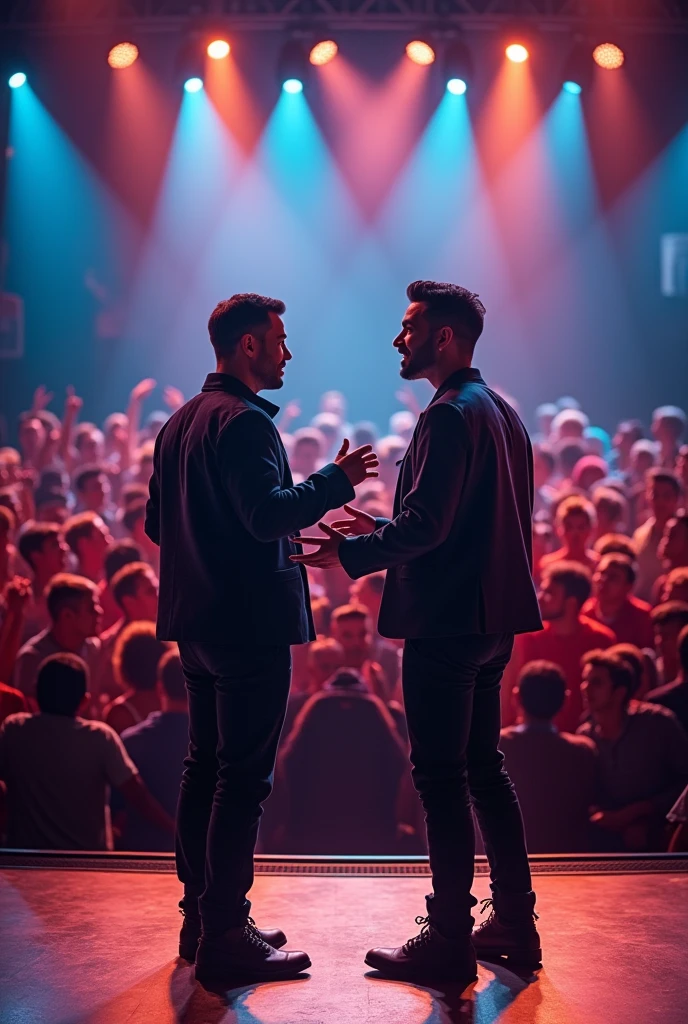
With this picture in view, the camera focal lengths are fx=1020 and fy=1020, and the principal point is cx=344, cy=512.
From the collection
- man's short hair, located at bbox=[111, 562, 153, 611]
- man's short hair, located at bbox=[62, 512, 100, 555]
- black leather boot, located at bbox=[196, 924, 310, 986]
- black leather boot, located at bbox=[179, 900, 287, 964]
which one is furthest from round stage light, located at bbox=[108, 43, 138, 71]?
black leather boot, located at bbox=[196, 924, 310, 986]

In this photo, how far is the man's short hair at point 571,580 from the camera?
4.23 meters

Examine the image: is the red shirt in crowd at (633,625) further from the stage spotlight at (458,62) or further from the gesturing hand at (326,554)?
the stage spotlight at (458,62)

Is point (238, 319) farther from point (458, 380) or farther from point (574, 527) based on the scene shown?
point (574, 527)

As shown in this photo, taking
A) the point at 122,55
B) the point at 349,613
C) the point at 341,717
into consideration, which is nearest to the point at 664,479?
the point at 349,613

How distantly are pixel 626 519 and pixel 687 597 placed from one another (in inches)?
77.4

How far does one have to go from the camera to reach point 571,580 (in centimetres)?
423

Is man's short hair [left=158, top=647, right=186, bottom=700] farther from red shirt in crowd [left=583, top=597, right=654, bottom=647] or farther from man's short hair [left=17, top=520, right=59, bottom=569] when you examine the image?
red shirt in crowd [left=583, top=597, right=654, bottom=647]

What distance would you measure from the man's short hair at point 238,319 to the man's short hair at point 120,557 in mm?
2342

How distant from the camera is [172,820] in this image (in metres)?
3.36

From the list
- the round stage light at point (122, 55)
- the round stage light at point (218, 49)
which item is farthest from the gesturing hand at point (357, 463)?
the round stage light at point (122, 55)

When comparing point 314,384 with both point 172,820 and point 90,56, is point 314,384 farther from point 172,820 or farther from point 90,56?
point 172,820

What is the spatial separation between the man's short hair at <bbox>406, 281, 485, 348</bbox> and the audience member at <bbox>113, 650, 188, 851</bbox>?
153 centimetres

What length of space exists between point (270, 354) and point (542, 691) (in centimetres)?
157

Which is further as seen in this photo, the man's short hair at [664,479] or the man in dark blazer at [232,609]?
the man's short hair at [664,479]
